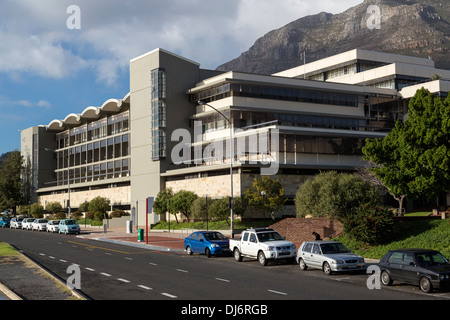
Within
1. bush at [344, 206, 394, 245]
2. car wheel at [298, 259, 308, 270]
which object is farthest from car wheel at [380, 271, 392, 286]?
bush at [344, 206, 394, 245]

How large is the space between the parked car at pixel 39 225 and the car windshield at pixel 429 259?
6001 cm

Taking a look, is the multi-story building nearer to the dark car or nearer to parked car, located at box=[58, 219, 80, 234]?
parked car, located at box=[58, 219, 80, 234]

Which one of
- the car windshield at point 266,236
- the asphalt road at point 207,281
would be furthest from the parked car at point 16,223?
the car windshield at point 266,236

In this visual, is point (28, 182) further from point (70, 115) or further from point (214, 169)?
point (214, 169)

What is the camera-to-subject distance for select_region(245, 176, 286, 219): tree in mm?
54531

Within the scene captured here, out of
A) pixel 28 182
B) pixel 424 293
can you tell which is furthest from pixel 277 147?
pixel 28 182

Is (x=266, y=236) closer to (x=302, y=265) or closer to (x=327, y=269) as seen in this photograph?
(x=302, y=265)

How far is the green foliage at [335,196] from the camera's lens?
38438 millimetres

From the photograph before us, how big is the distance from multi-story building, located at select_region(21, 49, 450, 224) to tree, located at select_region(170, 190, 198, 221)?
7.33 feet

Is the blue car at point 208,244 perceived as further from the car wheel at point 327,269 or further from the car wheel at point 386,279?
the car wheel at point 386,279

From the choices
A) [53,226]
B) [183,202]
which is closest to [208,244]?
[183,202]

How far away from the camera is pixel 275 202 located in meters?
54.4

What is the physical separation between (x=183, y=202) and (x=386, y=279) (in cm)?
4358
